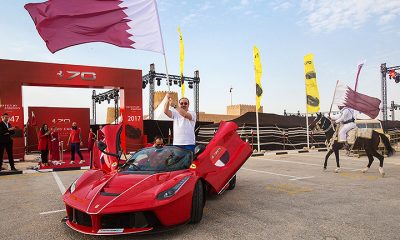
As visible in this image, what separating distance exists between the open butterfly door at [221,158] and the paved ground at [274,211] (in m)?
0.48

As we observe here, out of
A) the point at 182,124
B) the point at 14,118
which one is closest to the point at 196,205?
the point at 182,124

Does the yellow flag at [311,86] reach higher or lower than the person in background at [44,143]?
higher

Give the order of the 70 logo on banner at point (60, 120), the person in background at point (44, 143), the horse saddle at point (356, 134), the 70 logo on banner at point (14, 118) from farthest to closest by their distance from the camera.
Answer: the 70 logo on banner at point (60, 120), the 70 logo on banner at point (14, 118), the person in background at point (44, 143), the horse saddle at point (356, 134)

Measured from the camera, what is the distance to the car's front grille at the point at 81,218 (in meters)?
3.63

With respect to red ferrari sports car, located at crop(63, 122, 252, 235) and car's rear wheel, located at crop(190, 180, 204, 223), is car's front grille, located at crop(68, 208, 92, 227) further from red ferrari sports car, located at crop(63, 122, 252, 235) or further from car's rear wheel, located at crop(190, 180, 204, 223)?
car's rear wheel, located at crop(190, 180, 204, 223)

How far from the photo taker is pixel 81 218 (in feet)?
12.1

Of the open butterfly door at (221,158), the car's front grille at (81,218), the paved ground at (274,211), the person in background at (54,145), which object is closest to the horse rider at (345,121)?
the paved ground at (274,211)

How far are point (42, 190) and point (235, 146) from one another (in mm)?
4432

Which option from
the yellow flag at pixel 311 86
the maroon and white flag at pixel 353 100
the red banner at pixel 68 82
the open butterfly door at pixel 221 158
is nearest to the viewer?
the open butterfly door at pixel 221 158

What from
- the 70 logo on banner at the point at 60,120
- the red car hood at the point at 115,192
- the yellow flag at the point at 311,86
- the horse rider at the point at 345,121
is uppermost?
the yellow flag at the point at 311,86

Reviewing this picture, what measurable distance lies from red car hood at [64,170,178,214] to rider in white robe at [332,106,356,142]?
23.5ft

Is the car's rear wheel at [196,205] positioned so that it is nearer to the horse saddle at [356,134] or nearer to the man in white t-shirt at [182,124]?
the man in white t-shirt at [182,124]

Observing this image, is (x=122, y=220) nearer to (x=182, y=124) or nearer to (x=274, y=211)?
(x=274, y=211)

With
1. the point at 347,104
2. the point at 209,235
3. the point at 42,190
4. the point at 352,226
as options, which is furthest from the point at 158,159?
the point at 347,104
